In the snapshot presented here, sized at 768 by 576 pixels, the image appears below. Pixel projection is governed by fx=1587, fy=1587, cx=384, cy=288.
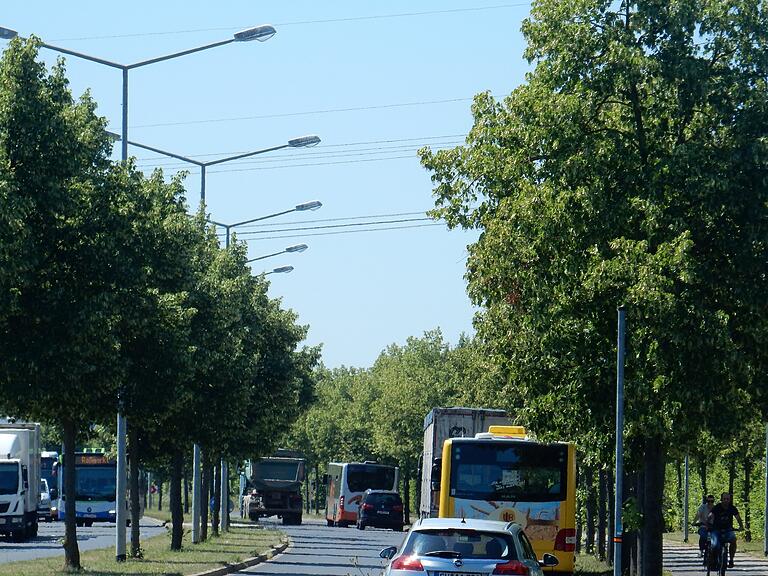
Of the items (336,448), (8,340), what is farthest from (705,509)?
(336,448)

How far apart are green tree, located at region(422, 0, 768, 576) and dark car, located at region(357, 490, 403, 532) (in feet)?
162

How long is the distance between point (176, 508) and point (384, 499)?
3648 centimetres

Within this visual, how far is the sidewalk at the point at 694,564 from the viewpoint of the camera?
37.9 metres

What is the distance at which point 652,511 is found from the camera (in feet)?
85.4

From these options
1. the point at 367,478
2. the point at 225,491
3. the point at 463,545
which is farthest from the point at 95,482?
the point at 463,545

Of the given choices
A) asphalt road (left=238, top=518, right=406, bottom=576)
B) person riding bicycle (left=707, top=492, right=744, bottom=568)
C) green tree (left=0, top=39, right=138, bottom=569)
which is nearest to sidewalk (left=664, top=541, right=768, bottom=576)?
person riding bicycle (left=707, top=492, right=744, bottom=568)

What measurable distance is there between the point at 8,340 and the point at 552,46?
9.89 m

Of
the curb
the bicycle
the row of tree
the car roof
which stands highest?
the row of tree

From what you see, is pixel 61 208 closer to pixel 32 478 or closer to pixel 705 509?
pixel 705 509

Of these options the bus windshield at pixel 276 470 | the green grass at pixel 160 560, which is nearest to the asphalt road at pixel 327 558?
the green grass at pixel 160 560

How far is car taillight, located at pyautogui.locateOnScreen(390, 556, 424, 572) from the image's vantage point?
16.9 m

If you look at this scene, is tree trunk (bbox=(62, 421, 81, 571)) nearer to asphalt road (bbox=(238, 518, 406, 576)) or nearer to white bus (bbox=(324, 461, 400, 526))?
asphalt road (bbox=(238, 518, 406, 576))

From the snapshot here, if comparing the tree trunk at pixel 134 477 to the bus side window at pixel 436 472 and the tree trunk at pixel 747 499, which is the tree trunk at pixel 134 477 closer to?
the bus side window at pixel 436 472

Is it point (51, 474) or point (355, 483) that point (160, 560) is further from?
point (51, 474)
